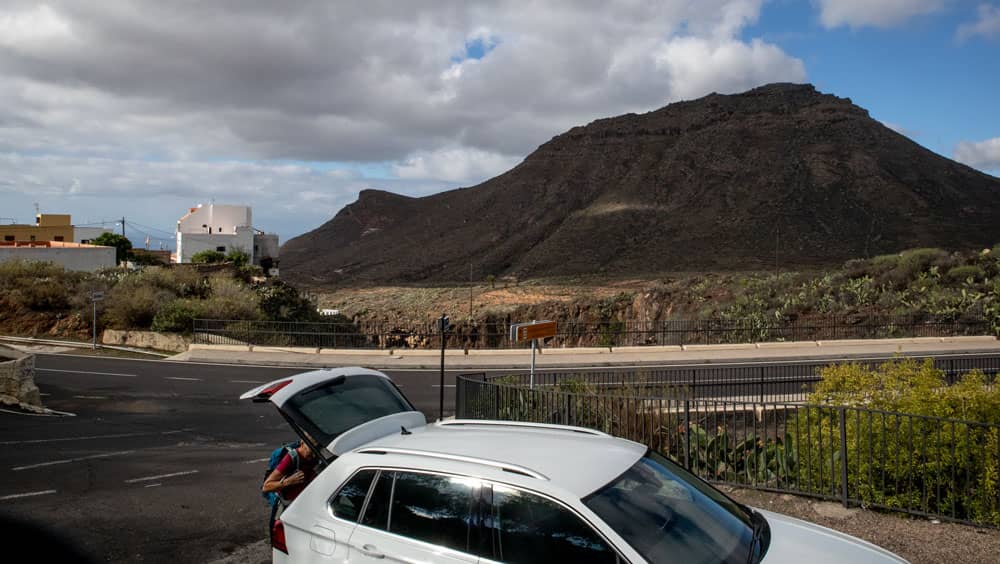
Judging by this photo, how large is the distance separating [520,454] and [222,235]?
83.9 meters

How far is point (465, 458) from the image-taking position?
4387 millimetres

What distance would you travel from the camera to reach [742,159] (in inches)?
3895

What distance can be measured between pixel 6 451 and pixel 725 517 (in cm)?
1126

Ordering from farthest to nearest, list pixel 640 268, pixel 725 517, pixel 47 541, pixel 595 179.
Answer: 1. pixel 595 179
2. pixel 640 268
3. pixel 47 541
4. pixel 725 517

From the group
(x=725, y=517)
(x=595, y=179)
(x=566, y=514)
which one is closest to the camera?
(x=566, y=514)

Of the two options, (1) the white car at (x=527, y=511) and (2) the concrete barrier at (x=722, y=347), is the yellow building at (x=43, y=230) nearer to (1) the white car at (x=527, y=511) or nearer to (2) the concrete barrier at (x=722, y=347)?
(2) the concrete barrier at (x=722, y=347)

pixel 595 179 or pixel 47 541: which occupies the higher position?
pixel 595 179

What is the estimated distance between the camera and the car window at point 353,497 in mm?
4652

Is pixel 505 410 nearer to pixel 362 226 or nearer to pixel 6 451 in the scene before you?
pixel 6 451

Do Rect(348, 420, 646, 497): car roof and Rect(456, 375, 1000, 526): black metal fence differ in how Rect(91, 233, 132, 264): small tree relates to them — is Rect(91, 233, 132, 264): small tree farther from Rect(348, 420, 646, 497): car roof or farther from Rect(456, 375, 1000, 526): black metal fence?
Rect(348, 420, 646, 497): car roof

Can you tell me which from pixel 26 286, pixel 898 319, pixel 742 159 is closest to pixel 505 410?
pixel 898 319

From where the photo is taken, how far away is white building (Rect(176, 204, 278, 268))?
80.5 meters

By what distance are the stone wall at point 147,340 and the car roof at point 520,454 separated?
26608 mm

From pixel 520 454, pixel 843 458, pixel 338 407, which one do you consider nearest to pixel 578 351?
pixel 843 458
